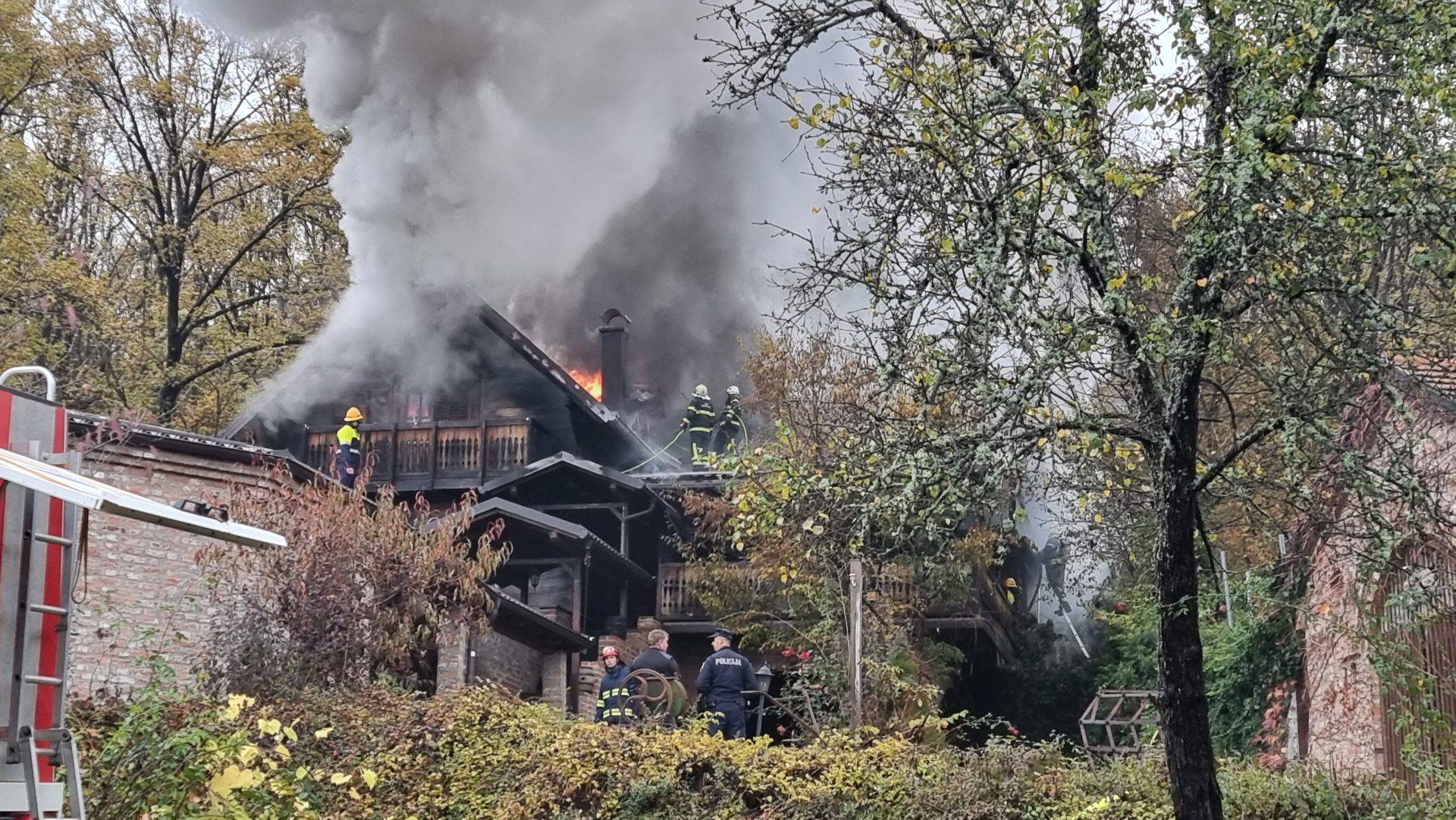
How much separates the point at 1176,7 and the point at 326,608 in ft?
33.9

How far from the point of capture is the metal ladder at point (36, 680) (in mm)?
5594

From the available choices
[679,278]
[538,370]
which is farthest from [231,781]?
[679,278]

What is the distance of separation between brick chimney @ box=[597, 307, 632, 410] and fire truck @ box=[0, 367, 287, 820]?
90.5 feet

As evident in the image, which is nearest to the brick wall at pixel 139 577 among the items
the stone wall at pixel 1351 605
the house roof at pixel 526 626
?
the house roof at pixel 526 626

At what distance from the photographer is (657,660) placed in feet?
52.8

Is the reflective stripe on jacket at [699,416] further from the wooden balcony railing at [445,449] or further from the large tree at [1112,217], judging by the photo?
the large tree at [1112,217]

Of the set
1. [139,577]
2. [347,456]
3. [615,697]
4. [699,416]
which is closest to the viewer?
[615,697]

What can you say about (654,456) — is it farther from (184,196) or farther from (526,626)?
(184,196)

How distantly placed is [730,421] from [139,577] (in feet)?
37.6

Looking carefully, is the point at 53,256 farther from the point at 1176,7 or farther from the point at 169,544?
the point at 1176,7

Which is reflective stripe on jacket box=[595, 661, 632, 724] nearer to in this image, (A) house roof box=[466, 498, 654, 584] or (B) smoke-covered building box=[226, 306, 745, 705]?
(A) house roof box=[466, 498, 654, 584]

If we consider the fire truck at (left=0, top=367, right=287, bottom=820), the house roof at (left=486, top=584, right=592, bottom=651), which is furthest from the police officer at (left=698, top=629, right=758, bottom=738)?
the fire truck at (left=0, top=367, right=287, bottom=820)

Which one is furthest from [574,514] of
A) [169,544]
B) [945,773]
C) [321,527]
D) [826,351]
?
[945,773]

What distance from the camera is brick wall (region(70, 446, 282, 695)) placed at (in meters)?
16.8
